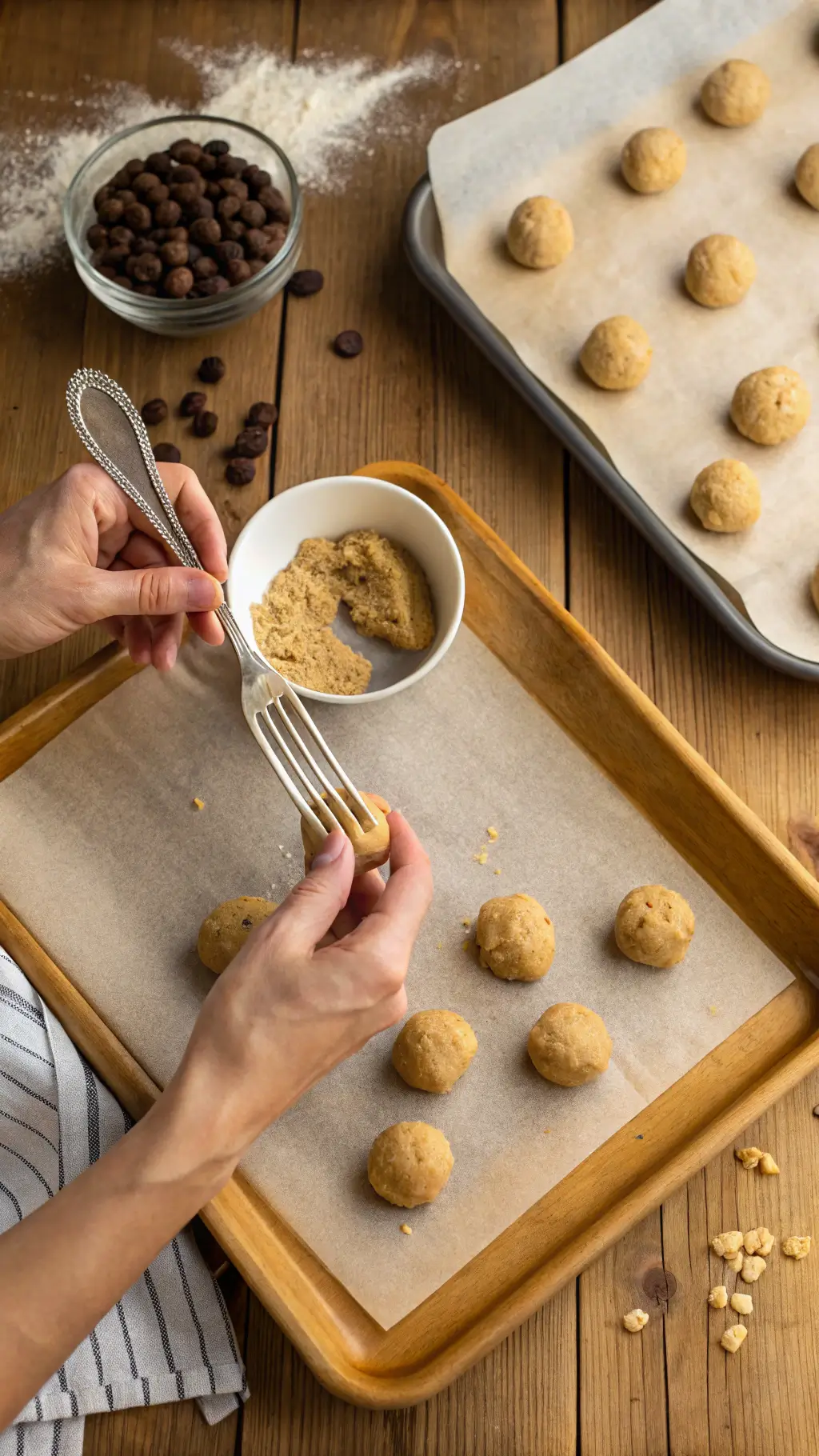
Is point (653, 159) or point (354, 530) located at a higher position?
point (653, 159)

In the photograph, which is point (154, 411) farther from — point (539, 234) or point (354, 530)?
point (539, 234)

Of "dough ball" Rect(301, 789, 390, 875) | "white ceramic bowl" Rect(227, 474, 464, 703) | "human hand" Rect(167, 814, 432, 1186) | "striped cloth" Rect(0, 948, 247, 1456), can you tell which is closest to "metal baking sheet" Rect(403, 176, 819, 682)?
"white ceramic bowl" Rect(227, 474, 464, 703)

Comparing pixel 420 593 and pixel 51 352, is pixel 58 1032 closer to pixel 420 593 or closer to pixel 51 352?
pixel 420 593

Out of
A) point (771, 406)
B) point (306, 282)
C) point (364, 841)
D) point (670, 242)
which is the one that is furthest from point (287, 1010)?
point (670, 242)

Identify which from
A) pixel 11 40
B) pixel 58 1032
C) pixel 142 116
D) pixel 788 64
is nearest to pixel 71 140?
pixel 142 116

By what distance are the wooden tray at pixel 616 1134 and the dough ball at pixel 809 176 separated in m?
0.86

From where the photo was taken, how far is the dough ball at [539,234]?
1.96 m

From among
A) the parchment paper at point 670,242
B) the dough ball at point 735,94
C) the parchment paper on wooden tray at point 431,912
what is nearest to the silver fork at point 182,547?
the parchment paper on wooden tray at point 431,912

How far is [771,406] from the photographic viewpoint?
187 cm

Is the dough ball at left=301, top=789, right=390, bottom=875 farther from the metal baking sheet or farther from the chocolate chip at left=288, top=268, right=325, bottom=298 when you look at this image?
the chocolate chip at left=288, top=268, right=325, bottom=298

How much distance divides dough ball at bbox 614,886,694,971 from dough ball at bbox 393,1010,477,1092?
254 millimetres

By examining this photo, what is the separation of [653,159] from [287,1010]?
1575 millimetres

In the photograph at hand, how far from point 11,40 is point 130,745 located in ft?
4.80

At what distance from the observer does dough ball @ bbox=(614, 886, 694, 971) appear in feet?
5.22
